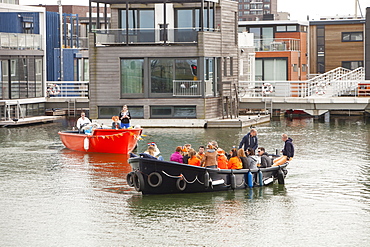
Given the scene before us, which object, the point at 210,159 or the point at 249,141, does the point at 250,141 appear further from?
the point at 210,159

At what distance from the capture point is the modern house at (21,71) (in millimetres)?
43750

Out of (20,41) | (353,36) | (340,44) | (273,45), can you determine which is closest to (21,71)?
(20,41)

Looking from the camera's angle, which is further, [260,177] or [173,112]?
[173,112]

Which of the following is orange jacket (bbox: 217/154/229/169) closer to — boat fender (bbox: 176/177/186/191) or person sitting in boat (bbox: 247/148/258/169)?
person sitting in boat (bbox: 247/148/258/169)

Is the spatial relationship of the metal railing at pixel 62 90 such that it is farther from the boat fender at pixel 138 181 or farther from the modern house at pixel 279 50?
the boat fender at pixel 138 181

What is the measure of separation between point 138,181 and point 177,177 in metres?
1.03

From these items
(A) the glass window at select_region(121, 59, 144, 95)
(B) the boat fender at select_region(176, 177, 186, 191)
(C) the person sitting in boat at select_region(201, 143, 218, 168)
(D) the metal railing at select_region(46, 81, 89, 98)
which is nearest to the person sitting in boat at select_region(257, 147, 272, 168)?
(C) the person sitting in boat at select_region(201, 143, 218, 168)

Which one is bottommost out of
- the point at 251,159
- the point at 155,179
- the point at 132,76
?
the point at 155,179

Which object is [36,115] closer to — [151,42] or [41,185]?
[151,42]

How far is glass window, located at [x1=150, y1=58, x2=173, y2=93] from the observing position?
133ft

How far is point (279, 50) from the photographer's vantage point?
187 feet

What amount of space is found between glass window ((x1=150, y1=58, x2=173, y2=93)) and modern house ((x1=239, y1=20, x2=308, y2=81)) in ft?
57.1

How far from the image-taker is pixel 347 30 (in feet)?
211

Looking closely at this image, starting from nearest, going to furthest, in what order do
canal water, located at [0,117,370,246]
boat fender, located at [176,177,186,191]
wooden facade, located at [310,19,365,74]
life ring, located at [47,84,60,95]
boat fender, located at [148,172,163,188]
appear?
canal water, located at [0,117,370,246] < boat fender, located at [148,172,163,188] < boat fender, located at [176,177,186,191] < life ring, located at [47,84,60,95] < wooden facade, located at [310,19,365,74]
